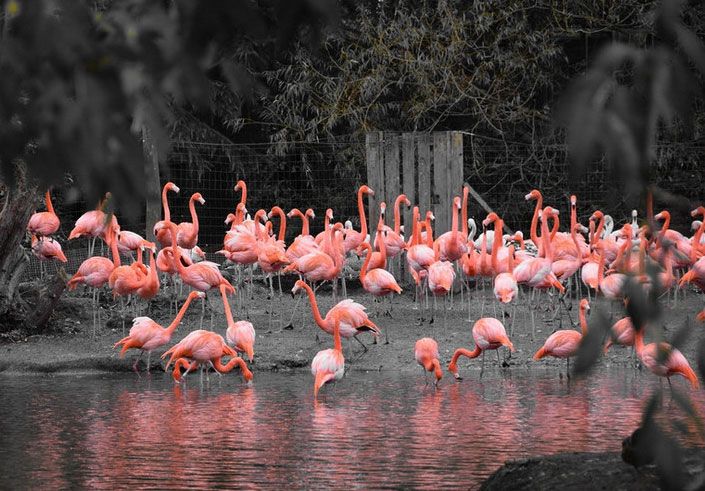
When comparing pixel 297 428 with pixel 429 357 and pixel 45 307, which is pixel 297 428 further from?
pixel 45 307

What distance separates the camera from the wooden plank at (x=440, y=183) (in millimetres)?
12883

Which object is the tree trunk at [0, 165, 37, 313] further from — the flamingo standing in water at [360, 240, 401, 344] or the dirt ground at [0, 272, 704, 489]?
→ the flamingo standing in water at [360, 240, 401, 344]

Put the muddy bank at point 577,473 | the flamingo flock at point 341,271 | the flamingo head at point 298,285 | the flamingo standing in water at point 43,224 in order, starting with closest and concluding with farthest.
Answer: the muddy bank at point 577,473
the flamingo flock at point 341,271
the flamingo head at point 298,285
the flamingo standing in water at point 43,224

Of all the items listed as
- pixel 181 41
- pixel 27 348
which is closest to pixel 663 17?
pixel 181 41

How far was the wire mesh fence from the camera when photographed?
14.2 metres

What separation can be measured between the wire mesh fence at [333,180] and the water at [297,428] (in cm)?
580

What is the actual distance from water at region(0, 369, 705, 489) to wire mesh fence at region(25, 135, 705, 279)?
5805 mm

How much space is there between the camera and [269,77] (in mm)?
15930

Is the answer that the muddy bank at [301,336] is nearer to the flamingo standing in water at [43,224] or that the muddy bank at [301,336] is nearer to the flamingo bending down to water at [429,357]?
the flamingo bending down to water at [429,357]

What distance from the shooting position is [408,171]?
1300 cm

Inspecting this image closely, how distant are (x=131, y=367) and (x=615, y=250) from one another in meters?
4.89

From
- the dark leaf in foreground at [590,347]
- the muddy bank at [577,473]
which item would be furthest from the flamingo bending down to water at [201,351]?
the dark leaf in foreground at [590,347]

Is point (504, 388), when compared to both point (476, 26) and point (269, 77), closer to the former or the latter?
point (476, 26)

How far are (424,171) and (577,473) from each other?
940cm
